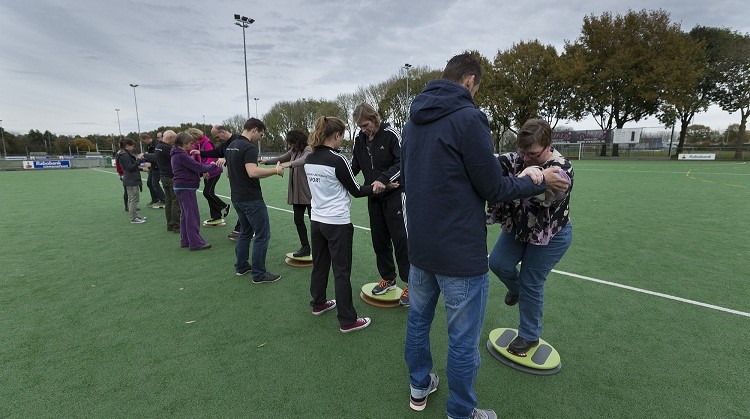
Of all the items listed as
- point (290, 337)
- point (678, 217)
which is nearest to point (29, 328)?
point (290, 337)

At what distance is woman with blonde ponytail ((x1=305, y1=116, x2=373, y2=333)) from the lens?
9.95ft

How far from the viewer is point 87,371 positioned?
280 centimetres

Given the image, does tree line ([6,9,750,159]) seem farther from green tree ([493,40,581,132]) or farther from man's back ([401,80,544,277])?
man's back ([401,80,544,277])

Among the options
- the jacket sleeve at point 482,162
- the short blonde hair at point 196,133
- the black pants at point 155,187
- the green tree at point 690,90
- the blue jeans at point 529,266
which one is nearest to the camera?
the jacket sleeve at point 482,162

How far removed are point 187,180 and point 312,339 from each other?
3855 millimetres

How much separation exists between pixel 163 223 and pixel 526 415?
820 cm

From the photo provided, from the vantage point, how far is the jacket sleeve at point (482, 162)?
175 centimetres

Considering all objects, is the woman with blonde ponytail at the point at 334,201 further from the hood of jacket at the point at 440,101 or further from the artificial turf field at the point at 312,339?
the hood of jacket at the point at 440,101

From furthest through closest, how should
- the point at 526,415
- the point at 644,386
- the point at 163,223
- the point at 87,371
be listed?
the point at 163,223, the point at 87,371, the point at 644,386, the point at 526,415

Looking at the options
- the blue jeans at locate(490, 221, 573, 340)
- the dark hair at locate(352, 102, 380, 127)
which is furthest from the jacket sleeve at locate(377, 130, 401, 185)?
the blue jeans at locate(490, 221, 573, 340)

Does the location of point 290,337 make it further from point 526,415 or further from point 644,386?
point 644,386

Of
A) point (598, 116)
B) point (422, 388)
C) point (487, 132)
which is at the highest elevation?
point (598, 116)

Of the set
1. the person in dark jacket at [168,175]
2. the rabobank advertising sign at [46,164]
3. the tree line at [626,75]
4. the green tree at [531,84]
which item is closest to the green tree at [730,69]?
the tree line at [626,75]

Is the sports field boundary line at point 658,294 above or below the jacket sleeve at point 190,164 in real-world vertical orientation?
below
